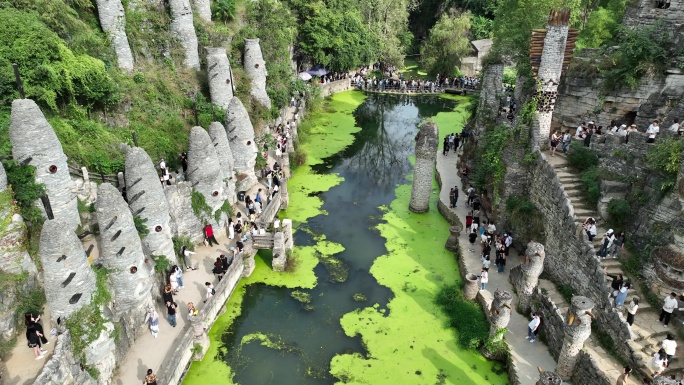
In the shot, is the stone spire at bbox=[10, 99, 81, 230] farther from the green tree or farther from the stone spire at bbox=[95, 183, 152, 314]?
the green tree

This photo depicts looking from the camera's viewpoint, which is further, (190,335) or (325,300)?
(325,300)

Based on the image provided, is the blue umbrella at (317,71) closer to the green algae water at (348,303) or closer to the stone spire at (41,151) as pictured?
the green algae water at (348,303)

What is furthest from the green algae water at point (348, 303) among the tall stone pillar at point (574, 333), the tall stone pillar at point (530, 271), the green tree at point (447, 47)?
the green tree at point (447, 47)

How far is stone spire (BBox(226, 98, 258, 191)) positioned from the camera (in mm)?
22109

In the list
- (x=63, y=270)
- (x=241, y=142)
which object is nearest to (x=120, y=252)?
(x=63, y=270)

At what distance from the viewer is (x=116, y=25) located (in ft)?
72.5

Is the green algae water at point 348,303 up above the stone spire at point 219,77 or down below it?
below

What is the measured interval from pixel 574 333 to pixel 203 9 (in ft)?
83.4

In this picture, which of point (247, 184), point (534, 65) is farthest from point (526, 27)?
point (247, 184)

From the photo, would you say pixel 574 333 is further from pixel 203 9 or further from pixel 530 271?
pixel 203 9

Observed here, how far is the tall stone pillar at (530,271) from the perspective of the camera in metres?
15.2

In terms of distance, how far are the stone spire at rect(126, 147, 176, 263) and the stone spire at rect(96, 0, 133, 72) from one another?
31.3 feet

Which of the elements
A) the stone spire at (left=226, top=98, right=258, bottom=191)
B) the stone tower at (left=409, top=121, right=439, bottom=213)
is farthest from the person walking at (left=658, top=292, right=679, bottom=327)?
the stone spire at (left=226, top=98, right=258, bottom=191)

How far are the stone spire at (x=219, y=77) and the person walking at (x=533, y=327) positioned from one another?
17.2m
